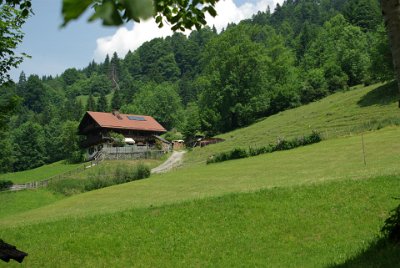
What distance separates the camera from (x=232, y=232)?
53.0 feet

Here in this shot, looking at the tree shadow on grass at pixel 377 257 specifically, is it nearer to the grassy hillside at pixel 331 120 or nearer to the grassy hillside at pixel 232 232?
the grassy hillside at pixel 232 232

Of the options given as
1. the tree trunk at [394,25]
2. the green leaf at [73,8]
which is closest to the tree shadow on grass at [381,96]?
the tree trunk at [394,25]

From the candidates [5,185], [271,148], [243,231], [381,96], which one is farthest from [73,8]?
[381,96]

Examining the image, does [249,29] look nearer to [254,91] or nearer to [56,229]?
[254,91]

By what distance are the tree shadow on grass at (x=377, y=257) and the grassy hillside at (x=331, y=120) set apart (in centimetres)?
3813

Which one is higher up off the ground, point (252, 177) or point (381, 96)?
point (381, 96)

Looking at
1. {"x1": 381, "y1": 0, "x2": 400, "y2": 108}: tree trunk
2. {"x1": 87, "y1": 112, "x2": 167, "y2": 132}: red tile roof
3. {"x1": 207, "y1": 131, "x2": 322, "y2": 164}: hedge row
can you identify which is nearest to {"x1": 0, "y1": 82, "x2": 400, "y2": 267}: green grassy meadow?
{"x1": 381, "y1": 0, "x2": 400, "y2": 108}: tree trunk

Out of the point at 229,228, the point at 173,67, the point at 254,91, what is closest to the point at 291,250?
the point at 229,228

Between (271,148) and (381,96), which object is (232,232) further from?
(381,96)

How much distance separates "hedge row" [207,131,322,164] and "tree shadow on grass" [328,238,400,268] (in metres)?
36.4

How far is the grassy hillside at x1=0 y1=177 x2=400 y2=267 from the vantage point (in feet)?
44.7

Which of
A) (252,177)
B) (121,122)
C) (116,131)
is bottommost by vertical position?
(252,177)

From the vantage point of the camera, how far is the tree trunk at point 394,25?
6152mm

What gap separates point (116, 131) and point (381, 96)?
1741 inches
